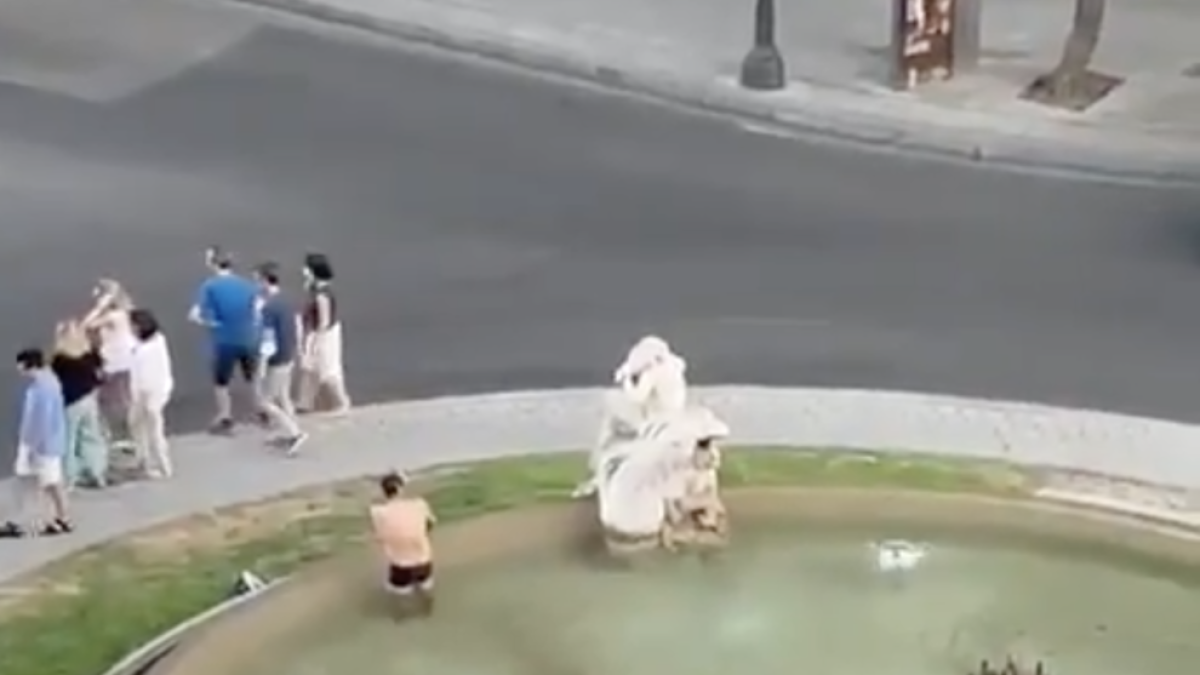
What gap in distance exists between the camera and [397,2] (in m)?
38.1

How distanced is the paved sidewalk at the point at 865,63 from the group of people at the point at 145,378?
8952mm

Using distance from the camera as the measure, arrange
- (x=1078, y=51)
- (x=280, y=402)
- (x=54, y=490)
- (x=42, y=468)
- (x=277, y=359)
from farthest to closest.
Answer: (x=1078, y=51) < (x=280, y=402) < (x=277, y=359) < (x=54, y=490) < (x=42, y=468)

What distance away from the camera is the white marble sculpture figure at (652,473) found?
22.7 meters

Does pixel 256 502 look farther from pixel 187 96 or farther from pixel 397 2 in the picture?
pixel 397 2

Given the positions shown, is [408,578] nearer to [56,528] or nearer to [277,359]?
[56,528]

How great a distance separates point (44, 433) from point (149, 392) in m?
1.12

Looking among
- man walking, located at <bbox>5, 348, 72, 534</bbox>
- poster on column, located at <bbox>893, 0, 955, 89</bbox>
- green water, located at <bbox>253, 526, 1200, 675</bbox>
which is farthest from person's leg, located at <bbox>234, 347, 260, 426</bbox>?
poster on column, located at <bbox>893, 0, 955, 89</bbox>

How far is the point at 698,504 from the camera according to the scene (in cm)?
2284

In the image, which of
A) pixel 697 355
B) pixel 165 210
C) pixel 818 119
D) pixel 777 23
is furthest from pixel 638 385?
pixel 777 23

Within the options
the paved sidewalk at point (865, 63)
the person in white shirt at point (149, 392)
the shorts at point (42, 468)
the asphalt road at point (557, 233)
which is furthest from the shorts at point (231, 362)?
the paved sidewalk at point (865, 63)

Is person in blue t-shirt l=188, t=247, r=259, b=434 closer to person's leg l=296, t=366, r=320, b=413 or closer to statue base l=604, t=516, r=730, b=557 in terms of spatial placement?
person's leg l=296, t=366, r=320, b=413

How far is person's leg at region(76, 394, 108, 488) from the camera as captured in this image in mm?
25672

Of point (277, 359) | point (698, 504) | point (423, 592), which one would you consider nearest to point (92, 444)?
point (277, 359)

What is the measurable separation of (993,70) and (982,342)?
302 inches
